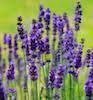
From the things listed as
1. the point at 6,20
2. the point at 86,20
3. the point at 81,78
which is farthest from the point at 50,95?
the point at 6,20

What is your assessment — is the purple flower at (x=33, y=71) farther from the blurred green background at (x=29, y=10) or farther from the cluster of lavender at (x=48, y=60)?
the blurred green background at (x=29, y=10)

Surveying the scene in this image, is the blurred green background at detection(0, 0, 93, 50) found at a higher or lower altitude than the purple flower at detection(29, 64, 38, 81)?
higher

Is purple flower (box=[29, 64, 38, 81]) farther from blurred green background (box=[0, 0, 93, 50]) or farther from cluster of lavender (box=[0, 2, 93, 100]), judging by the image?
blurred green background (box=[0, 0, 93, 50])

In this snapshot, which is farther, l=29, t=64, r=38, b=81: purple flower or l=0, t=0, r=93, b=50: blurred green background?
l=0, t=0, r=93, b=50: blurred green background

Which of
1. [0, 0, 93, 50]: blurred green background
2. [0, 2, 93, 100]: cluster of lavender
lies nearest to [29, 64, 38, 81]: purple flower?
[0, 2, 93, 100]: cluster of lavender

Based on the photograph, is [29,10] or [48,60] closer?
[48,60]

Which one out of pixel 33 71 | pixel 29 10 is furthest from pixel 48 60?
pixel 29 10

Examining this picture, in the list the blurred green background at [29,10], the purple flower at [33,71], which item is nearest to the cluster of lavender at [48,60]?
the purple flower at [33,71]

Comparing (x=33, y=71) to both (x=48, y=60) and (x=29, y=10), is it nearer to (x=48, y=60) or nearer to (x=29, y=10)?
(x=48, y=60)

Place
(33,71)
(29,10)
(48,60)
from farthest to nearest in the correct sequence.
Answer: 1. (29,10)
2. (48,60)
3. (33,71)

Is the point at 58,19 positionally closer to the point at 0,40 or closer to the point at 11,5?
the point at 0,40
